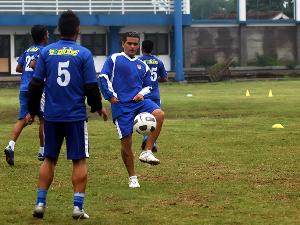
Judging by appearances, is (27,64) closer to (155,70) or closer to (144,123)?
(155,70)

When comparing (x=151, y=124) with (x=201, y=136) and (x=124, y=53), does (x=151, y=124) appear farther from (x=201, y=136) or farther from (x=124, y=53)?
(x=201, y=136)

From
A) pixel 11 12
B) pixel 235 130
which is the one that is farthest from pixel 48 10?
pixel 235 130

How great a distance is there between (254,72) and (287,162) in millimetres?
40604

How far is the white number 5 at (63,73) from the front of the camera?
299 inches

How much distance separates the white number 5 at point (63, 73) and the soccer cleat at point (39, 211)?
3.80 feet

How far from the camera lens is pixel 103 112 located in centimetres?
802

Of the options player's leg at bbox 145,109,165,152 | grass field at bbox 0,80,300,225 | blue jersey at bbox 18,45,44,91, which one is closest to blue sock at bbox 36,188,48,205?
grass field at bbox 0,80,300,225

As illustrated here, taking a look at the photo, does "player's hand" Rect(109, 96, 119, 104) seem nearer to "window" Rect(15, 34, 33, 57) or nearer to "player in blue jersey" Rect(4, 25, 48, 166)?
"player in blue jersey" Rect(4, 25, 48, 166)

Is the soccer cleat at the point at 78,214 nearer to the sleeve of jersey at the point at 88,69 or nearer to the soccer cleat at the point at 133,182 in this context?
the sleeve of jersey at the point at 88,69

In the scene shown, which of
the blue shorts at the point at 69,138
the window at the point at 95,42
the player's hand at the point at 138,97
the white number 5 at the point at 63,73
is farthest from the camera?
the window at the point at 95,42

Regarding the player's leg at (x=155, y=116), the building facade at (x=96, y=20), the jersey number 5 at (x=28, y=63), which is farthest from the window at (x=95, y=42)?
the player's leg at (x=155, y=116)

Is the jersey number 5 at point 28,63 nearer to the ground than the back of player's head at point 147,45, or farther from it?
nearer to the ground

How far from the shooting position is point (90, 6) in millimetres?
49250

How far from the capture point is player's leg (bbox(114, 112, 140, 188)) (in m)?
9.57
